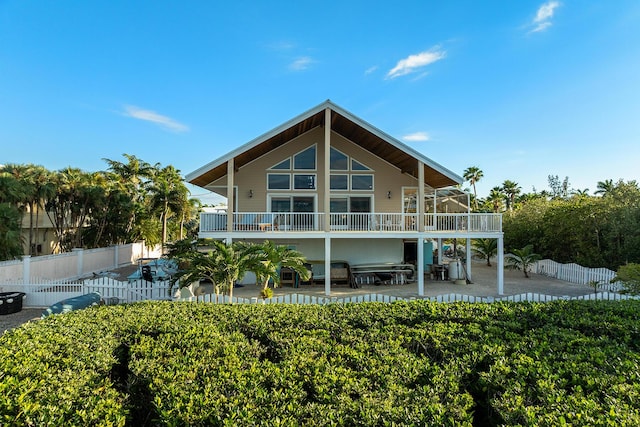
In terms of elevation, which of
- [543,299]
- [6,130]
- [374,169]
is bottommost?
[543,299]

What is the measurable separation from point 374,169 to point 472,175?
38.5 m

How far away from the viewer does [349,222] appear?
14.5 m

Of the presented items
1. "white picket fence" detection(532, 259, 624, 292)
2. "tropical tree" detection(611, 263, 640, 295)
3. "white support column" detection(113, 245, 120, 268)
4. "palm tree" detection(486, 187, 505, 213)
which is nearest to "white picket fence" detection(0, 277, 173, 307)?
"white support column" detection(113, 245, 120, 268)

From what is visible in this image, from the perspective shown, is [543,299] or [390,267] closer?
[543,299]

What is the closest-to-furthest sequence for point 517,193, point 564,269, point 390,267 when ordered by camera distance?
point 390,267
point 564,269
point 517,193

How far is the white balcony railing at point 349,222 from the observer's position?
13.6m

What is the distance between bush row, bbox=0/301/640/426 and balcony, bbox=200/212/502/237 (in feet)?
25.4

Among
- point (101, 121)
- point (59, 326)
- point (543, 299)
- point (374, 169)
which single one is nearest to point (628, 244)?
point (543, 299)

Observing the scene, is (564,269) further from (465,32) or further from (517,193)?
(517,193)

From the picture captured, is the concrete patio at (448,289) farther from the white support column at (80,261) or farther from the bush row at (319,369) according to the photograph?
the white support column at (80,261)

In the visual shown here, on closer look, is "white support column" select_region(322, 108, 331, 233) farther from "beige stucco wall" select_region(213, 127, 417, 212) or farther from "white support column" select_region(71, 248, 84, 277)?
"white support column" select_region(71, 248, 84, 277)

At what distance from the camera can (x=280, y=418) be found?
2.96 m

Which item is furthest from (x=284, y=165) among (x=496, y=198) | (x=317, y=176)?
(x=496, y=198)

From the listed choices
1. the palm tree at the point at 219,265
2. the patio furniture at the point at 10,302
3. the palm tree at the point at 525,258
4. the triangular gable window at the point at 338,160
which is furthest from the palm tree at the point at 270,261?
the palm tree at the point at 525,258
